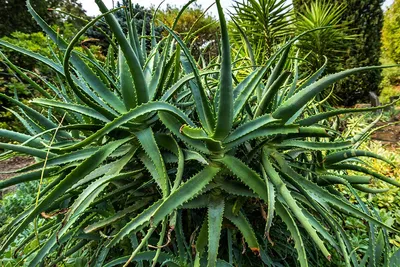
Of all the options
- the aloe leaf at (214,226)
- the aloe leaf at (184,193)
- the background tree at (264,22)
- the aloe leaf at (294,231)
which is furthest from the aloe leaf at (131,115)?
the background tree at (264,22)

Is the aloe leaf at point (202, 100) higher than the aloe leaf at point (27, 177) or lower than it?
higher

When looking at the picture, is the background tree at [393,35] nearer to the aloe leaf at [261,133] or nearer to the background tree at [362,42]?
the background tree at [362,42]

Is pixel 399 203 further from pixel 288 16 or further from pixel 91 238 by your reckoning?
pixel 288 16

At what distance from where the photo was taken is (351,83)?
294 inches

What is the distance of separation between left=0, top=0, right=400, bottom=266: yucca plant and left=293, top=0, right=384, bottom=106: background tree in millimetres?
6640

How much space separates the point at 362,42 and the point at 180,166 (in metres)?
7.34

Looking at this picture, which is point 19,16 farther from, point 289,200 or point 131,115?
point 289,200

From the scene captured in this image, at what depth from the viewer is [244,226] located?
1.10 meters

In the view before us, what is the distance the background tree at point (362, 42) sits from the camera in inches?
279

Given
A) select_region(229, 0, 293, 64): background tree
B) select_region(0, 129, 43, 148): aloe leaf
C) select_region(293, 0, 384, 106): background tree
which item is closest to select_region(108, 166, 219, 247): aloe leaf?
select_region(0, 129, 43, 148): aloe leaf

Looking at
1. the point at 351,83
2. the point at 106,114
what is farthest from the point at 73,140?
the point at 351,83

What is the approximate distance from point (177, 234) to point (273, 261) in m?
0.41

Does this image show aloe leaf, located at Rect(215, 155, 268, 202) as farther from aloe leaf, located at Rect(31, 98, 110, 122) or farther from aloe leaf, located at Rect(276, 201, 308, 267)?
aloe leaf, located at Rect(31, 98, 110, 122)

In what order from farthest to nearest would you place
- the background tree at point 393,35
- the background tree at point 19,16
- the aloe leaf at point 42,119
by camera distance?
the background tree at point 393,35 < the background tree at point 19,16 < the aloe leaf at point 42,119
